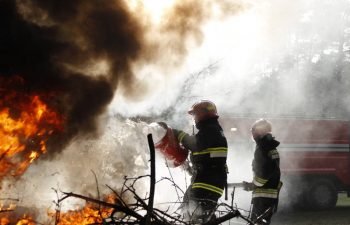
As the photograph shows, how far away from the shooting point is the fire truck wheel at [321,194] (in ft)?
34.4

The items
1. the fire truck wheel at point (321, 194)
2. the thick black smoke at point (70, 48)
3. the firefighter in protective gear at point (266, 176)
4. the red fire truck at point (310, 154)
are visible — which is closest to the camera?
the thick black smoke at point (70, 48)

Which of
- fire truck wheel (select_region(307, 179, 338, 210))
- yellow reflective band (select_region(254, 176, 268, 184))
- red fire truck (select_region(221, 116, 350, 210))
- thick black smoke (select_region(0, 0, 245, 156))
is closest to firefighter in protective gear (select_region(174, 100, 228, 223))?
yellow reflective band (select_region(254, 176, 268, 184))

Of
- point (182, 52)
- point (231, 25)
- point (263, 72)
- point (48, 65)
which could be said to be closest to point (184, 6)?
point (182, 52)

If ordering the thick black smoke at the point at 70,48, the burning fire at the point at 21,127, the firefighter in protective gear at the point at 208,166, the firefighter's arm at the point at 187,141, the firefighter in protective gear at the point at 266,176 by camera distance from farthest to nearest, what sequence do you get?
the firefighter in protective gear at the point at 266,176
the firefighter's arm at the point at 187,141
the firefighter in protective gear at the point at 208,166
the thick black smoke at the point at 70,48
the burning fire at the point at 21,127

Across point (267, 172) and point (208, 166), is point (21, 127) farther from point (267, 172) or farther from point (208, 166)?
point (267, 172)

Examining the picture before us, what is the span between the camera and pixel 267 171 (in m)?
5.75

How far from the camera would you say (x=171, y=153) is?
5.49 m

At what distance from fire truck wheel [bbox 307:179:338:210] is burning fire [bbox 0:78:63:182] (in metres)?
7.93

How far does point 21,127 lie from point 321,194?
8482 mm

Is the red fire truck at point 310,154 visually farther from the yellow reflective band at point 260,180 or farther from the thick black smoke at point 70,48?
the thick black smoke at point 70,48

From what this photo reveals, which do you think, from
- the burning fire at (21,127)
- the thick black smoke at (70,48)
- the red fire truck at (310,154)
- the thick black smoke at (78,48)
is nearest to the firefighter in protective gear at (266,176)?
the thick black smoke at (78,48)

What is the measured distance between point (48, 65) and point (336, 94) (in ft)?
44.6

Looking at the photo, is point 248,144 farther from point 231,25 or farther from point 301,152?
point 231,25

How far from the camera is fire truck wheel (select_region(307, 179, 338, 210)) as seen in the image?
10.5 meters
